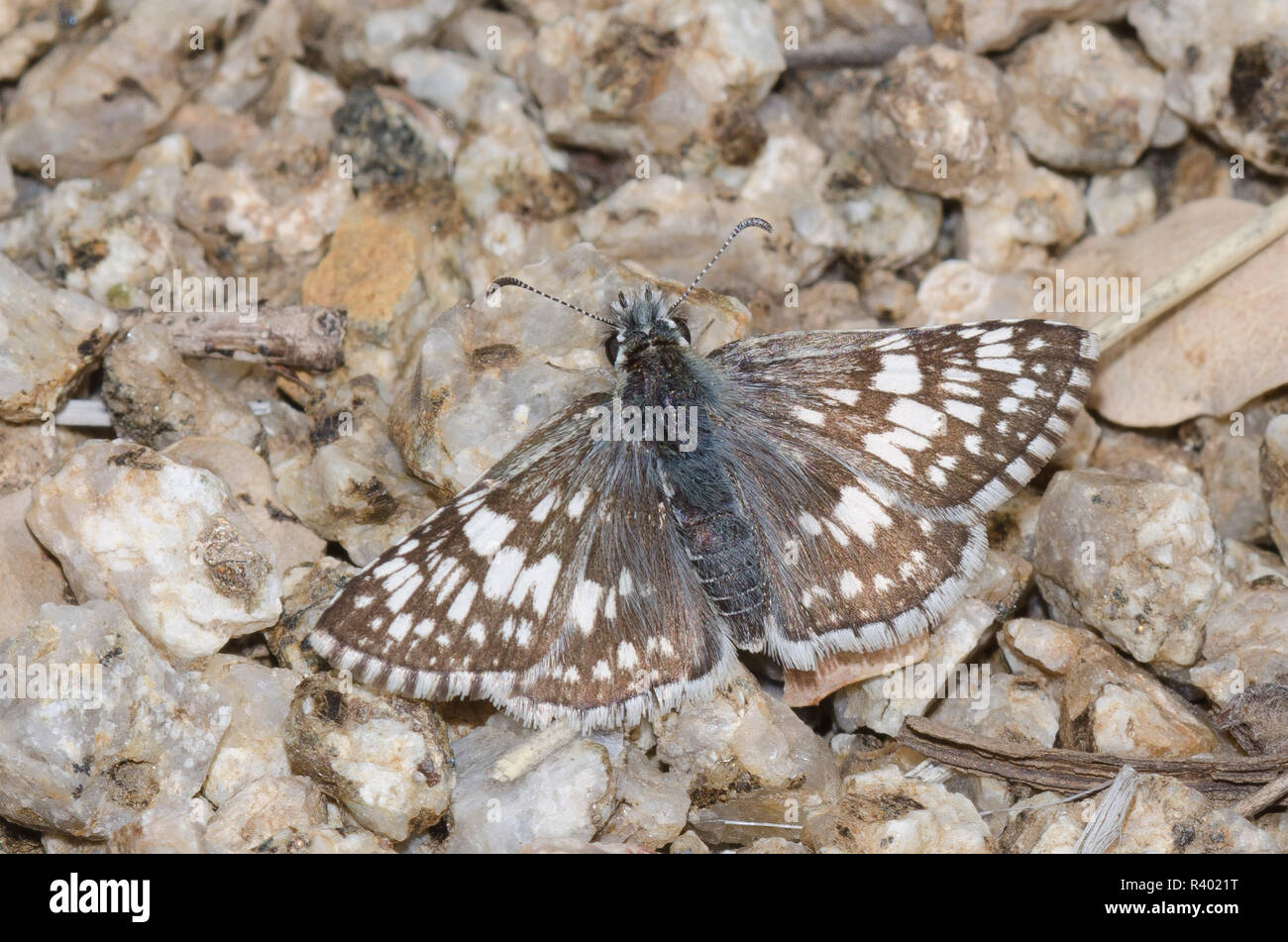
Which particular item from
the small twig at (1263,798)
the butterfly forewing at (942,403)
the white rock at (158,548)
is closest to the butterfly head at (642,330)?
the butterfly forewing at (942,403)

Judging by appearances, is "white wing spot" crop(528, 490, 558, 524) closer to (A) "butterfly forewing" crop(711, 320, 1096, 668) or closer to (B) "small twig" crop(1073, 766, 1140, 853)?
(A) "butterfly forewing" crop(711, 320, 1096, 668)

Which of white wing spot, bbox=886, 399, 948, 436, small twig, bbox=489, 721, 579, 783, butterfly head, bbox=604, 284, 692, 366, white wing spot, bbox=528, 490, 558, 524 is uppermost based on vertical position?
butterfly head, bbox=604, 284, 692, 366

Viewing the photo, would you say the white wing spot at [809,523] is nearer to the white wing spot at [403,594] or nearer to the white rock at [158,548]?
the white wing spot at [403,594]

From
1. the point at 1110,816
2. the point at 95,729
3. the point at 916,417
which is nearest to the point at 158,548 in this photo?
the point at 95,729

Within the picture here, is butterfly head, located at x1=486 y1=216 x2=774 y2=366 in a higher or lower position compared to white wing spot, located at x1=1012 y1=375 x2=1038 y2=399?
higher

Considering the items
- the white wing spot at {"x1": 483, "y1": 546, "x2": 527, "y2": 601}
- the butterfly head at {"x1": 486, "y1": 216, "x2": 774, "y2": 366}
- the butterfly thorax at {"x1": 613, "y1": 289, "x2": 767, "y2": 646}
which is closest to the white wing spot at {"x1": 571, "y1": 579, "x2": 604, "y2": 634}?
the white wing spot at {"x1": 483, "y1": 546, "x2": 527, "y2": 601}
